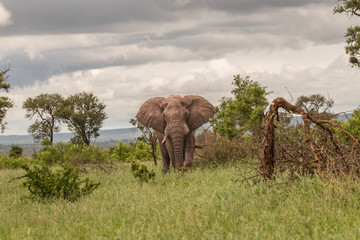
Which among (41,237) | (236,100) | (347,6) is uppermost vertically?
(347,6)

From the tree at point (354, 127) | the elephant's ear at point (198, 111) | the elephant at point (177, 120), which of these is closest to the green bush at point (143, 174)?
the elephant at point (177, 120)

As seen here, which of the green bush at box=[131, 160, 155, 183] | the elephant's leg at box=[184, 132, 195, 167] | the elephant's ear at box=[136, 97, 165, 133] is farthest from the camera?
the elephant's ear at box=[136, 97, 165, 133]

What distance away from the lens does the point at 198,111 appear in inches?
568

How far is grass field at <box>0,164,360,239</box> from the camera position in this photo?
5102 mm

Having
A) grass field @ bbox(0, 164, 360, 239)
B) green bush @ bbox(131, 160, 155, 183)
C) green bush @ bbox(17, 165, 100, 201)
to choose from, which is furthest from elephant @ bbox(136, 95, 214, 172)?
grass field @ bbox(0, 164, 360, 239)

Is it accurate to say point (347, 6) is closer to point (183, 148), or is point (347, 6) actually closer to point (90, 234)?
point (183, 148)

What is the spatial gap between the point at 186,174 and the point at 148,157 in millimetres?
13238

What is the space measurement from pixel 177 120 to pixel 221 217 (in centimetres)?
747

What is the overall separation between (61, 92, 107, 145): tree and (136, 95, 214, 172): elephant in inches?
1457

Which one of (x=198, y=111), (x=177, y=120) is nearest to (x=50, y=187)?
(x=177, y=120)

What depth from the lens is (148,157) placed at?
24844mm

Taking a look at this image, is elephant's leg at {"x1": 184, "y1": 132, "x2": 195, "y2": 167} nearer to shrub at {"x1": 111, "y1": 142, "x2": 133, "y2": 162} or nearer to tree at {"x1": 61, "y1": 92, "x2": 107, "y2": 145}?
shrub at {"x1": 111, "y1": 142, "x2": 133, "y2": 162}

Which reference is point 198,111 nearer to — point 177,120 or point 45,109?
point 177,120

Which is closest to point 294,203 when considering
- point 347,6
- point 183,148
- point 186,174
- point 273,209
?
point 273,209
